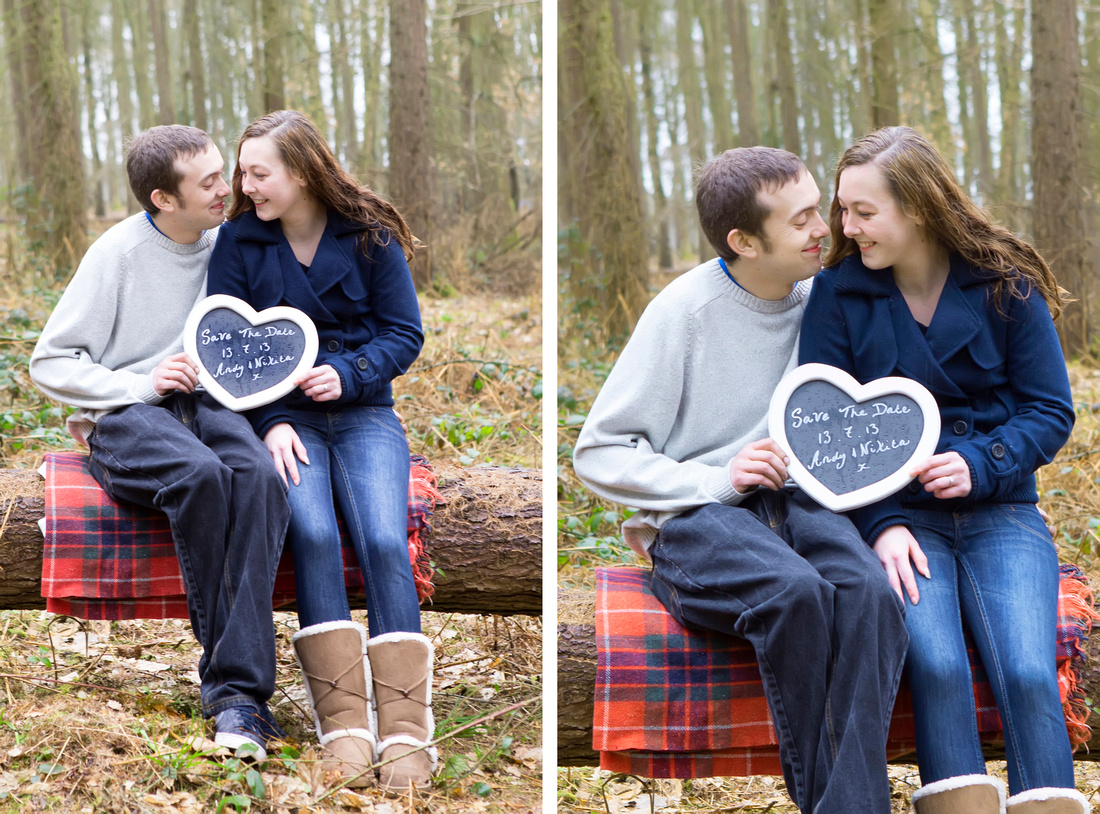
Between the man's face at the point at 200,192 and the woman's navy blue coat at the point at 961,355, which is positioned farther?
the man's face at the point at 200,192

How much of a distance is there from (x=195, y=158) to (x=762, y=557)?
1.89 meters

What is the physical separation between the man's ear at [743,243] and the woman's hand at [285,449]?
1238 millimetres

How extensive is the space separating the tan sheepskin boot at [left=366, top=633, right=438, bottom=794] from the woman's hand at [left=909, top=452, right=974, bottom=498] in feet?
4.20

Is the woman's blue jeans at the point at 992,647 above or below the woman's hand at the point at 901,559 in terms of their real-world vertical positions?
below

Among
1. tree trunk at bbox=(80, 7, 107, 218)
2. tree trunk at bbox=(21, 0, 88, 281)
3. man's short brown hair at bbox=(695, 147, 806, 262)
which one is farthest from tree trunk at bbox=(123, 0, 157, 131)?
man's short brown hair at bbox=(695, 147, 806, 262)

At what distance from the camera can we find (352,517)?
2.62 meters

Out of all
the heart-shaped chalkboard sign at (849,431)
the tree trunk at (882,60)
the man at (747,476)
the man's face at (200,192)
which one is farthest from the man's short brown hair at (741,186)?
the tree trunk at (882,60)

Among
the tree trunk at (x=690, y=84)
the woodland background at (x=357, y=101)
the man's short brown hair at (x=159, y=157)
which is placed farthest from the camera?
the tree trunk at (x=690, y=84)

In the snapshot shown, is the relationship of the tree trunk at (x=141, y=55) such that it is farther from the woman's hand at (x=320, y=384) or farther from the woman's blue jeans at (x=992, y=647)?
the woman's blue jeans at (x=992, y=647)

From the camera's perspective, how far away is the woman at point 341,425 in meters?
2.45

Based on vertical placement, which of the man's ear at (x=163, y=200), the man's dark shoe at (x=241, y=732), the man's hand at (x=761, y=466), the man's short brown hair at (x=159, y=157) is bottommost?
the man's dark shoe at (x=241, y=732)

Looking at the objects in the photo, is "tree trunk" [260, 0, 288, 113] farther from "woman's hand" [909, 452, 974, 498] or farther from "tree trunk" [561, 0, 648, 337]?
"woman's hand" [909, 452, 974, 498]

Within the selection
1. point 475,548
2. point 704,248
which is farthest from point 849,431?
point 704,248

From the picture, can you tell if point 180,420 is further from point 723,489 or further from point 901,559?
point 901,559
